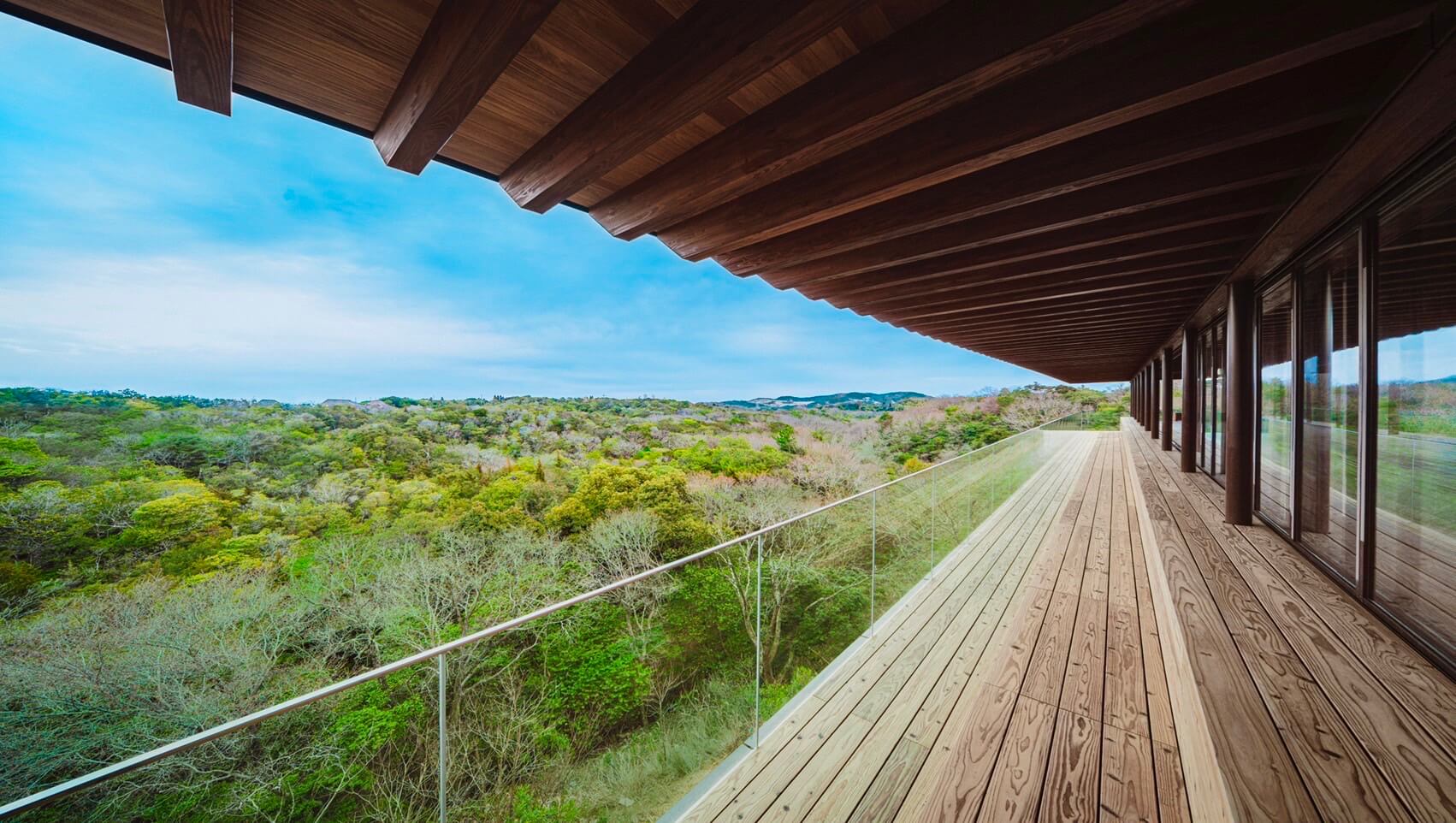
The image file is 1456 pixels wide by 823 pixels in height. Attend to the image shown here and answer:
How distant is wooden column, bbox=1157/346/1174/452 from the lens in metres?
8.34

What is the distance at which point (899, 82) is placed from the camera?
1438 mm

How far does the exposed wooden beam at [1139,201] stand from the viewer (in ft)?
6.51

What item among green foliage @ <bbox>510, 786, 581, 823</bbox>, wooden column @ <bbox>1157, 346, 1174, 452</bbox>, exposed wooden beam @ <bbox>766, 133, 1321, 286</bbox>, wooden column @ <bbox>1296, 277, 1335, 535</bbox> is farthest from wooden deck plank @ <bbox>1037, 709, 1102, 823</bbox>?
wooden column @ <bbox>1157, 346, 1174, 452</bbox>

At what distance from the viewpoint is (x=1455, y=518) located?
5.31 feet

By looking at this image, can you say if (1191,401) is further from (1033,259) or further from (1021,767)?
(1021,767)

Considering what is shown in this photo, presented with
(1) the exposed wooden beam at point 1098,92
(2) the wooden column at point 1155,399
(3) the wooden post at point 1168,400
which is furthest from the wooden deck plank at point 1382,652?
(2) the wooden column at point 1155,399

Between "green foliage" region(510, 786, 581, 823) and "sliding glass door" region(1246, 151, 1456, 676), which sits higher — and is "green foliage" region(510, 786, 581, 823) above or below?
below

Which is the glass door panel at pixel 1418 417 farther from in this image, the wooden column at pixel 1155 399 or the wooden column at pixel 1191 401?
the wooden column at pixel 1155 399

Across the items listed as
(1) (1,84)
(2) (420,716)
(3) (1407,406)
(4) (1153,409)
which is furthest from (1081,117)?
(1) (1,84)

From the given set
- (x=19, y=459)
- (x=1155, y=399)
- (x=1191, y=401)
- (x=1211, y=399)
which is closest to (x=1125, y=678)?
(x=1211, y=399)

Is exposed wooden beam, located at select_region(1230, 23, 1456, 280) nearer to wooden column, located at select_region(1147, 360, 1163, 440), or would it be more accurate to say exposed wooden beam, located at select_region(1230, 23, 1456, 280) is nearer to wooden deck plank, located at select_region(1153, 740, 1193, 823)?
wooden deck plank, located at select_region(1153, 740, 1193, 823)

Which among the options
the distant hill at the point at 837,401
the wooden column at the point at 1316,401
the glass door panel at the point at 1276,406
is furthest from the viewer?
the distant hill at the point at 837,401

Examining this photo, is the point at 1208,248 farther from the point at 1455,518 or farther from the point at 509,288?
the point at 509,288

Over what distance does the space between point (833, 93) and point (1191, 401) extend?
675 centimetres
